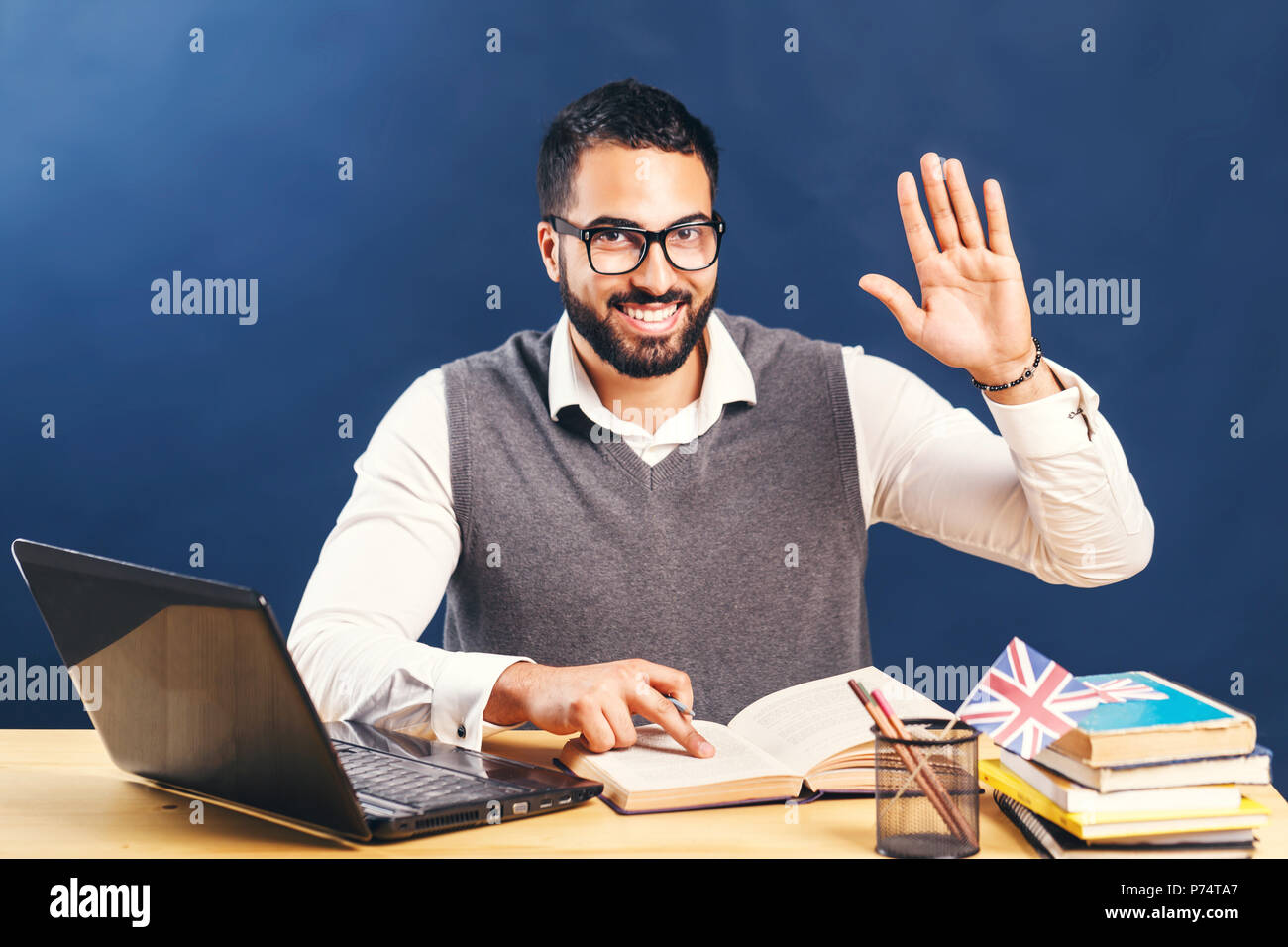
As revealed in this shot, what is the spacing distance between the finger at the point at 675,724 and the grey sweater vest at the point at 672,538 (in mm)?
631

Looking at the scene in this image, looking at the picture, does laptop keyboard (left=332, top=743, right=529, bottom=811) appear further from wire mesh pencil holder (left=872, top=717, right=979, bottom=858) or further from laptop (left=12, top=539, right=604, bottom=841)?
wire mesh pencil holder (left=872, top=717, right=979, bottom=858)

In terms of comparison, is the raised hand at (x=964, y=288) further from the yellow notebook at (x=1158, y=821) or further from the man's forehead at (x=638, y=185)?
the yellow notebook at (x=1158, y=821)

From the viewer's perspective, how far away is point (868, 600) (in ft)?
9.82

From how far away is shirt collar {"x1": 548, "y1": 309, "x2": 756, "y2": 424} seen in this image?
195cm

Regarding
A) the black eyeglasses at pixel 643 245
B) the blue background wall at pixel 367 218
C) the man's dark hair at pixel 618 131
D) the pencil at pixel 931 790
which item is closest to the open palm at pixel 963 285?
the black eyeglasses at pixel 643 245

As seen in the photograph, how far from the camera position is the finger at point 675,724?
4.06 ft

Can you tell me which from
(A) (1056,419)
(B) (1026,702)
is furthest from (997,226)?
(B) (1026,702)

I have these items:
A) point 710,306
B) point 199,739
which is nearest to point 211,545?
point 710,306

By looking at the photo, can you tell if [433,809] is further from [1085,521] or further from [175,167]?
[175,167]

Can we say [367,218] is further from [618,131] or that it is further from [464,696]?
[464,696]

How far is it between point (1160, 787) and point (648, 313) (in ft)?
3.72

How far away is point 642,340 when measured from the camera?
6.33 ft

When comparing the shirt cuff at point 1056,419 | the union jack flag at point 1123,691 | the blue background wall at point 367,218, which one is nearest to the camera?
the union jack flag at point 1123,691
